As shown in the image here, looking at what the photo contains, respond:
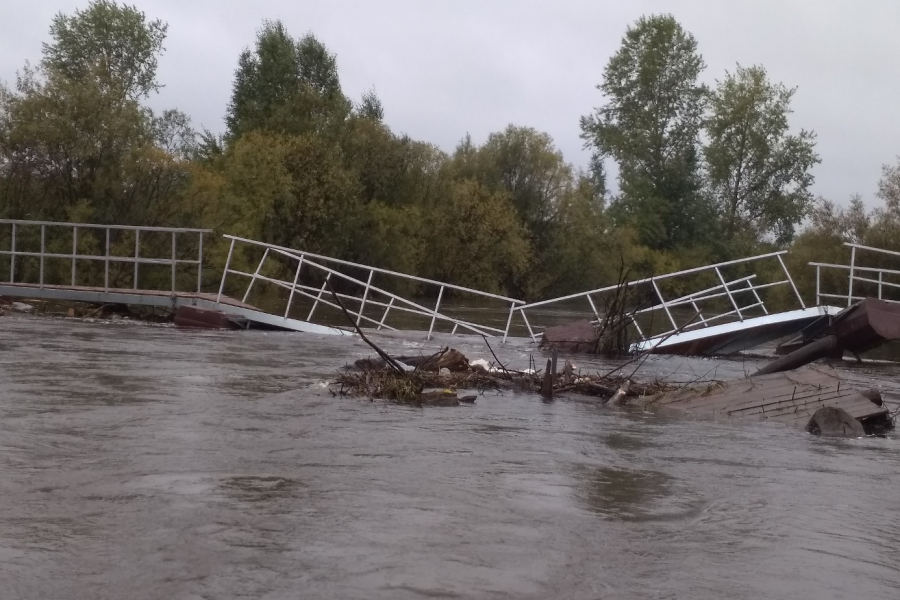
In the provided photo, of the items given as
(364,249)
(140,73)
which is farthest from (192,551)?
(140,73)

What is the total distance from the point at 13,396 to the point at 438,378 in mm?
4373

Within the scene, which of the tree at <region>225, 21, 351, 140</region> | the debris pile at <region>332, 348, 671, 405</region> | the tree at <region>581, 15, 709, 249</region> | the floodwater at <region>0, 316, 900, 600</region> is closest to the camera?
the floodwater at <region>0, 316, 900, 600</region>

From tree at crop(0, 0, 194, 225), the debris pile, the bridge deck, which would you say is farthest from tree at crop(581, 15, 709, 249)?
the debris pile

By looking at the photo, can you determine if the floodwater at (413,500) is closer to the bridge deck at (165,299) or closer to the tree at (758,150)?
the bridge deck at (165,299)

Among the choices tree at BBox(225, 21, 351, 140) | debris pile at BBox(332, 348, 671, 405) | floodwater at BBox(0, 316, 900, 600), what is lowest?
floodwater at BBox(0, 316, 900, 600)

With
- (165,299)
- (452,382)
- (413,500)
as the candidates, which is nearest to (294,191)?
(165,299)

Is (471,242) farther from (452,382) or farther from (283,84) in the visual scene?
(452,382)

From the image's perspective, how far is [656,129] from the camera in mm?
62438

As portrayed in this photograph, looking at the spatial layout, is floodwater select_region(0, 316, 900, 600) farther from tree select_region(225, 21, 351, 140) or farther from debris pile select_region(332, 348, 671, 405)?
tree select_region(225, 21, 351, 140)

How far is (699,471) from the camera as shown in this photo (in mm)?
8195

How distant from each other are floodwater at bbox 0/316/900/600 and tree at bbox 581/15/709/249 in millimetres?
51956

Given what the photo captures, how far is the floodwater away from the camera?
520 centimetres

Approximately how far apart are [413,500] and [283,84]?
1951 inches

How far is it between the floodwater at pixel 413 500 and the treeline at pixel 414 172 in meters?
21.5
